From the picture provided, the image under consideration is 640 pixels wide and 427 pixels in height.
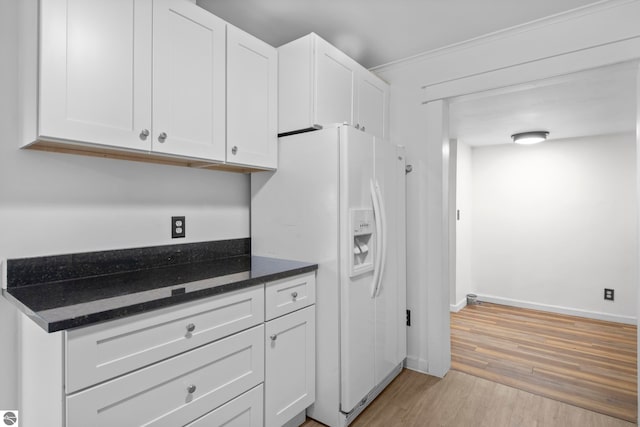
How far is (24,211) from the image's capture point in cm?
140

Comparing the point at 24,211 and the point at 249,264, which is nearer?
the point at 24,211

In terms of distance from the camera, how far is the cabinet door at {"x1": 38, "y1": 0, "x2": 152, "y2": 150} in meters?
1.22

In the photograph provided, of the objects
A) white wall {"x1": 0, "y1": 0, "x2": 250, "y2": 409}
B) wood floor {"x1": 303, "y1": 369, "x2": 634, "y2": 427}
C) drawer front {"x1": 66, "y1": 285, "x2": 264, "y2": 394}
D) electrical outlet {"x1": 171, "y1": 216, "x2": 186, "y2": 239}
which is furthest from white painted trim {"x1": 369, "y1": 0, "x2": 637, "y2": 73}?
wood floor {"x1": 303, "y1": 369, "x2": 634, "y2": 427}

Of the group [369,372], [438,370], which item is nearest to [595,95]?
[438,370]

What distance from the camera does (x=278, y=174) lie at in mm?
2111

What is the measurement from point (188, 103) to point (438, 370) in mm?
2422

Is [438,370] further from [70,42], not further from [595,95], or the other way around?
[70,42]

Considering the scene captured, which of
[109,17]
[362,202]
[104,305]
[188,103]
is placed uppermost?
[109,17]

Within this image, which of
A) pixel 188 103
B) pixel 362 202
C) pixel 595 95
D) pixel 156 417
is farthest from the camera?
pixel 595 95

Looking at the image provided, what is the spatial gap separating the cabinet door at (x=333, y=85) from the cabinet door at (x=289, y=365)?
3.79ft

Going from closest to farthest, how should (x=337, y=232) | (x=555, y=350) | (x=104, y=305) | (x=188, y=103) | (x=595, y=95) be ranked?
(x=104, y=305), (x=188, y=103), (x=337, y=232), (x=595, y=95), (x=555, y=350)

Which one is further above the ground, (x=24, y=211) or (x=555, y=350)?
(x=24, y=211)

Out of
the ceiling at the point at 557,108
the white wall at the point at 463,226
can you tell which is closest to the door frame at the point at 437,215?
the ceiling at the point at 557,108

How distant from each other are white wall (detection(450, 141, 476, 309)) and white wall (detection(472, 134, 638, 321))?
0.42 feet
